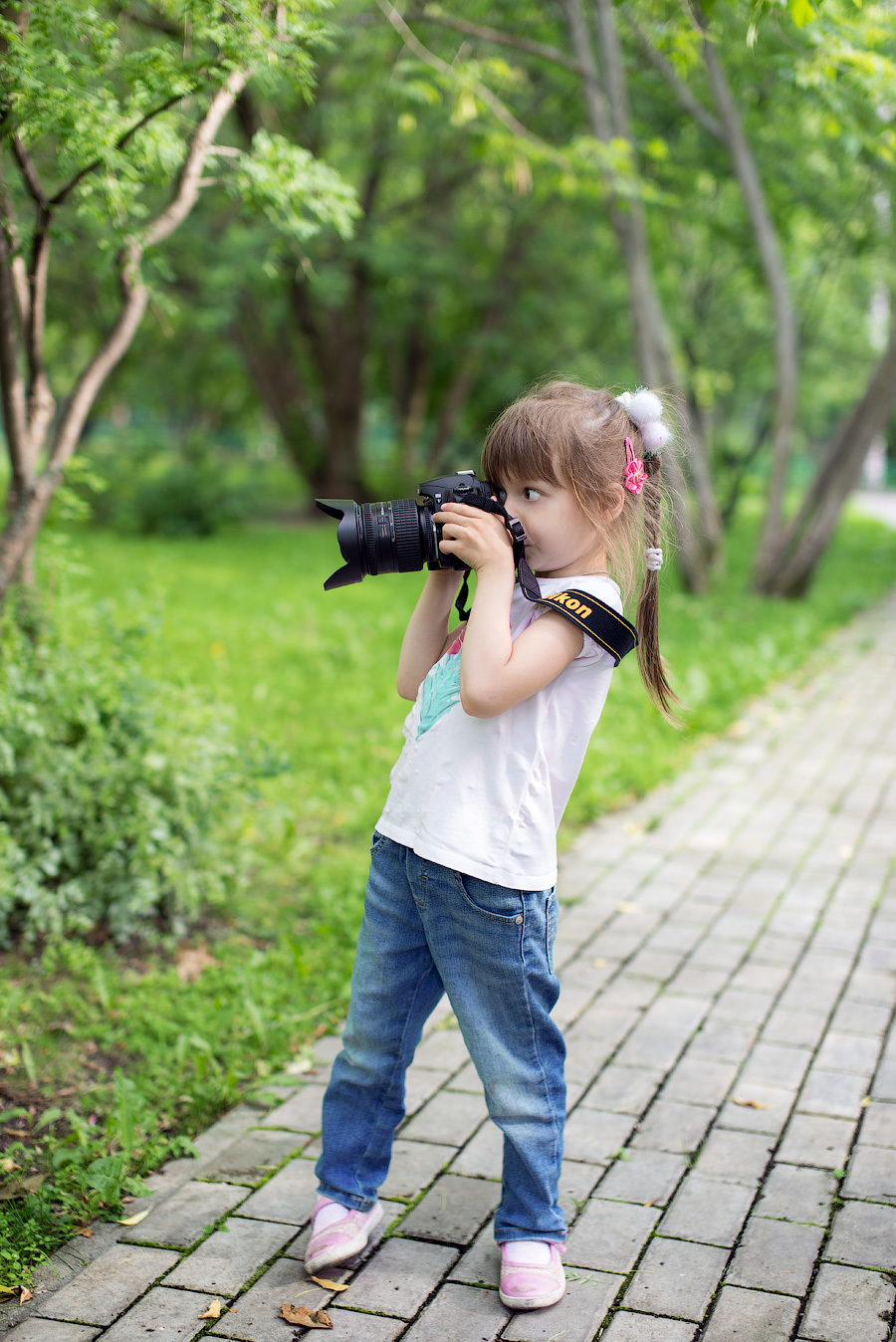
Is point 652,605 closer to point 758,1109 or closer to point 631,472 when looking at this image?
point 631,472

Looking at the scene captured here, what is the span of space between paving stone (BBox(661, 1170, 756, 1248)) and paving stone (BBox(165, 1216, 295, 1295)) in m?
0.80

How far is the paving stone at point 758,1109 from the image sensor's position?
2.80m

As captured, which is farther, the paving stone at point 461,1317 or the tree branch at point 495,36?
the tree branch at point 495,36

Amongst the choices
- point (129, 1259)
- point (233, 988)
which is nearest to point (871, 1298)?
point (129, 1259)

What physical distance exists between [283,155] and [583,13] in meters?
7.67

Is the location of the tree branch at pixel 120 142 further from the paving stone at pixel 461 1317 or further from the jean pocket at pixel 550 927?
the paving stone at pixel 461 1317

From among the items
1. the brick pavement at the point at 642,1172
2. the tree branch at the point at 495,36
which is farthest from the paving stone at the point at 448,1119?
the tree branch at the point at 495,36

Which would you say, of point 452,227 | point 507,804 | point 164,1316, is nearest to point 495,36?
point 507,804

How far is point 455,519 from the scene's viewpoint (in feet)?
6.69

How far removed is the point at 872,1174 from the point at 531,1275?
0.89 metres

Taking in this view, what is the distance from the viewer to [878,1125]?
2.78 m

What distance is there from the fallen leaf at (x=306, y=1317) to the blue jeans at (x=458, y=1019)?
0.70 feet

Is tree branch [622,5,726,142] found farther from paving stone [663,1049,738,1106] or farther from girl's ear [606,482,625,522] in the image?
paving stone [663,1049,738,1106]

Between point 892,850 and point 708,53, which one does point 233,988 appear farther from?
point 708,53
